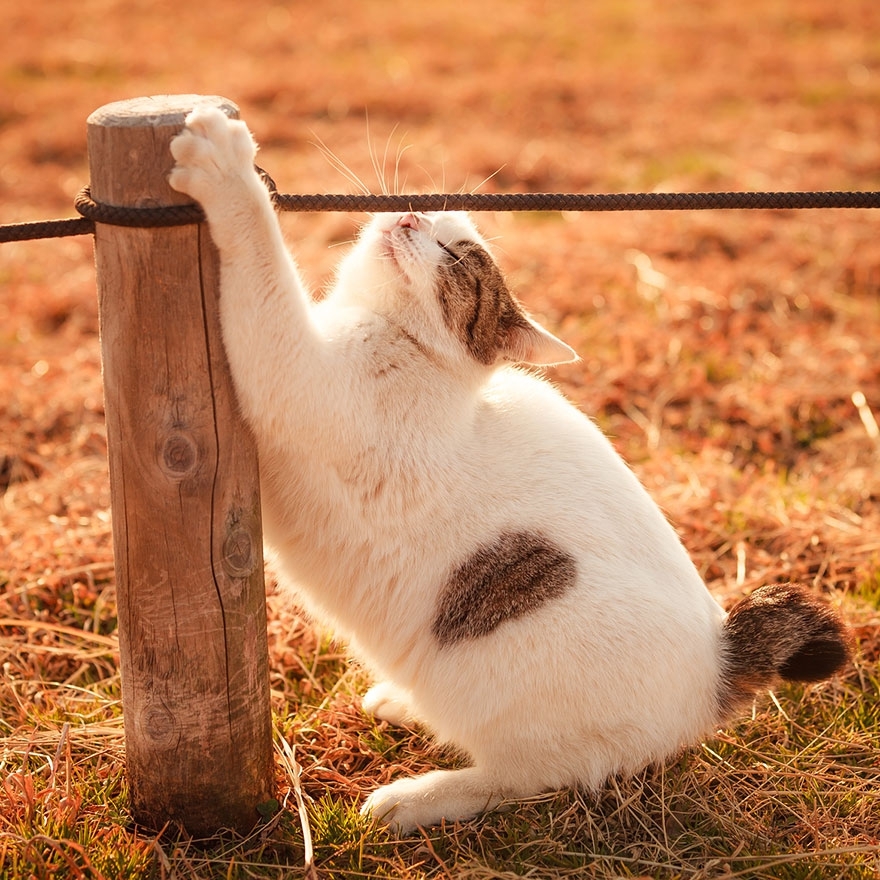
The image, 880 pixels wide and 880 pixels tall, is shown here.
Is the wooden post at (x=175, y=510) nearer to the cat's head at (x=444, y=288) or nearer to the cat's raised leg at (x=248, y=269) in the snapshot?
the cat's raised leg at (x=248, y=269)

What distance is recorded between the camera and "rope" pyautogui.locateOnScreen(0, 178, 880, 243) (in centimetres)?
236

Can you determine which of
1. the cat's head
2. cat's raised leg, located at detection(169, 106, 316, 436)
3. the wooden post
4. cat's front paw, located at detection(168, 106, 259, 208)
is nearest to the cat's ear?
the cat's head

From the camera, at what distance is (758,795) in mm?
2951

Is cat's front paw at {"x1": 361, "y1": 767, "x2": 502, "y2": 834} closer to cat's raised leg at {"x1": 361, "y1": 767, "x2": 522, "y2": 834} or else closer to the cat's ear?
cat's raised leg at {"x1": 361, "y1": 767, "x2": 522, "y2": 834}

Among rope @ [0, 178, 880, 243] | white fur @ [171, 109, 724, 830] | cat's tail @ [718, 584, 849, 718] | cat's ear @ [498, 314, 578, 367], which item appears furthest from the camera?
cat's ear @ [498, 314, 578, 367]

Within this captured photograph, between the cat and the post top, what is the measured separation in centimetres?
55

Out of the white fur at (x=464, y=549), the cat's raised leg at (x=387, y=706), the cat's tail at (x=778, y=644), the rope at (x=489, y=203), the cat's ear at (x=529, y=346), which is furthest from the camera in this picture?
the cat's raised leg at (x=387, y=706)

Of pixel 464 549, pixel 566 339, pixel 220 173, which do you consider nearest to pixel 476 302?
pixel 464 549

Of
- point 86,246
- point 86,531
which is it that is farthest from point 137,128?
point 86,246

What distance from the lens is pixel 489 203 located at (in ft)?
8.55

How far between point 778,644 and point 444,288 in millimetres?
1386

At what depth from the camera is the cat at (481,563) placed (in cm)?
Result: 270

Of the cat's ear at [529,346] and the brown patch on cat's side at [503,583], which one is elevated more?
the cat's ear at [529,346]

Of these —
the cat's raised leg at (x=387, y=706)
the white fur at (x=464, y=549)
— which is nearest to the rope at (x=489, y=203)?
the white fur at (x=464, y=549)
